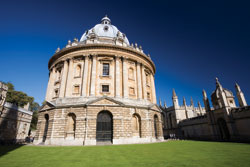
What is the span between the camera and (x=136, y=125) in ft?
72.2

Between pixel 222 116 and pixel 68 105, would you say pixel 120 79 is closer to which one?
pixel 68 105

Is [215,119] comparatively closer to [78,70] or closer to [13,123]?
[78,70]

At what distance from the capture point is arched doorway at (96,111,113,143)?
750 inches

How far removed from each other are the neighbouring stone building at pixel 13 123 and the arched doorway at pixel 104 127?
13.6 meters

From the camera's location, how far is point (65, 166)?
632 centimetres

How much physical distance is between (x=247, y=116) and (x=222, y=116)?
433cm

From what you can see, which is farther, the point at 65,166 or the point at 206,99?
the point at 206,99

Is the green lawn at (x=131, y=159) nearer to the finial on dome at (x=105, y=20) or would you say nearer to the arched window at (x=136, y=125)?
the arched window at (x=136, y=125)

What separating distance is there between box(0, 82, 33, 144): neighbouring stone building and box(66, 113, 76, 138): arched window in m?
8.97

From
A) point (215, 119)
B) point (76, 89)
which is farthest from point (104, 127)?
point (215, 119)

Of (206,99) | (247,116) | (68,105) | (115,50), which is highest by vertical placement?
(115,50)

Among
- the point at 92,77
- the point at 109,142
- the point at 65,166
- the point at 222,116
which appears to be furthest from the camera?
the point at 222,116

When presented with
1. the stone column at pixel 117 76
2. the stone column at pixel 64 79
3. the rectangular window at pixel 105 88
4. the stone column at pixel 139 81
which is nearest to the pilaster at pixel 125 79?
the stone column at pixel 117 76

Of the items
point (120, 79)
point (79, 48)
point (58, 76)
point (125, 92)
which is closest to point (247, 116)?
point (125, 92)
